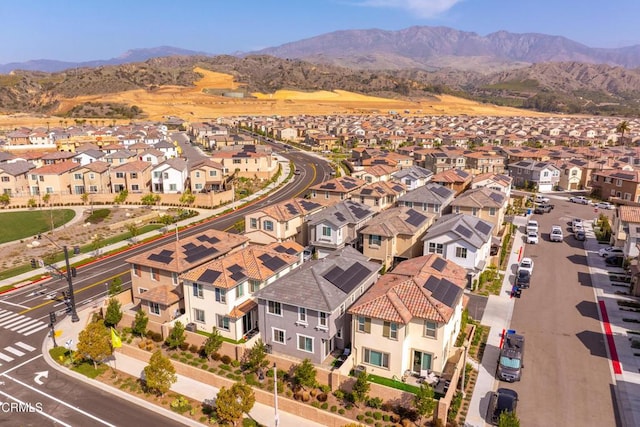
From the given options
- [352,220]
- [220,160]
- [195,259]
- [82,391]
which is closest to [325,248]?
[352,220]

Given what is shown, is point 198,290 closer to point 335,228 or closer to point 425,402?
point 335,228

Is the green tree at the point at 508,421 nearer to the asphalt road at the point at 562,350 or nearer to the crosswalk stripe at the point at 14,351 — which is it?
the asphalt road at the point at 562,350

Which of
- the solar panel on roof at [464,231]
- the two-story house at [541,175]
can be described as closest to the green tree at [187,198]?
the solar panel on roof at [464,231]

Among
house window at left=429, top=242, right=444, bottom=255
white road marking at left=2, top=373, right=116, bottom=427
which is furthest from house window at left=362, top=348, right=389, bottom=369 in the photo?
house window at left=429, top=242, right=444, bottom=255

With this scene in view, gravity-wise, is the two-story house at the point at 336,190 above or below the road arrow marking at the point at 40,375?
above

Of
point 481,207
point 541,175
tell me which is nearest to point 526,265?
point 481,207

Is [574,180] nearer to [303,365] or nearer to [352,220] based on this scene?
[352,220]
